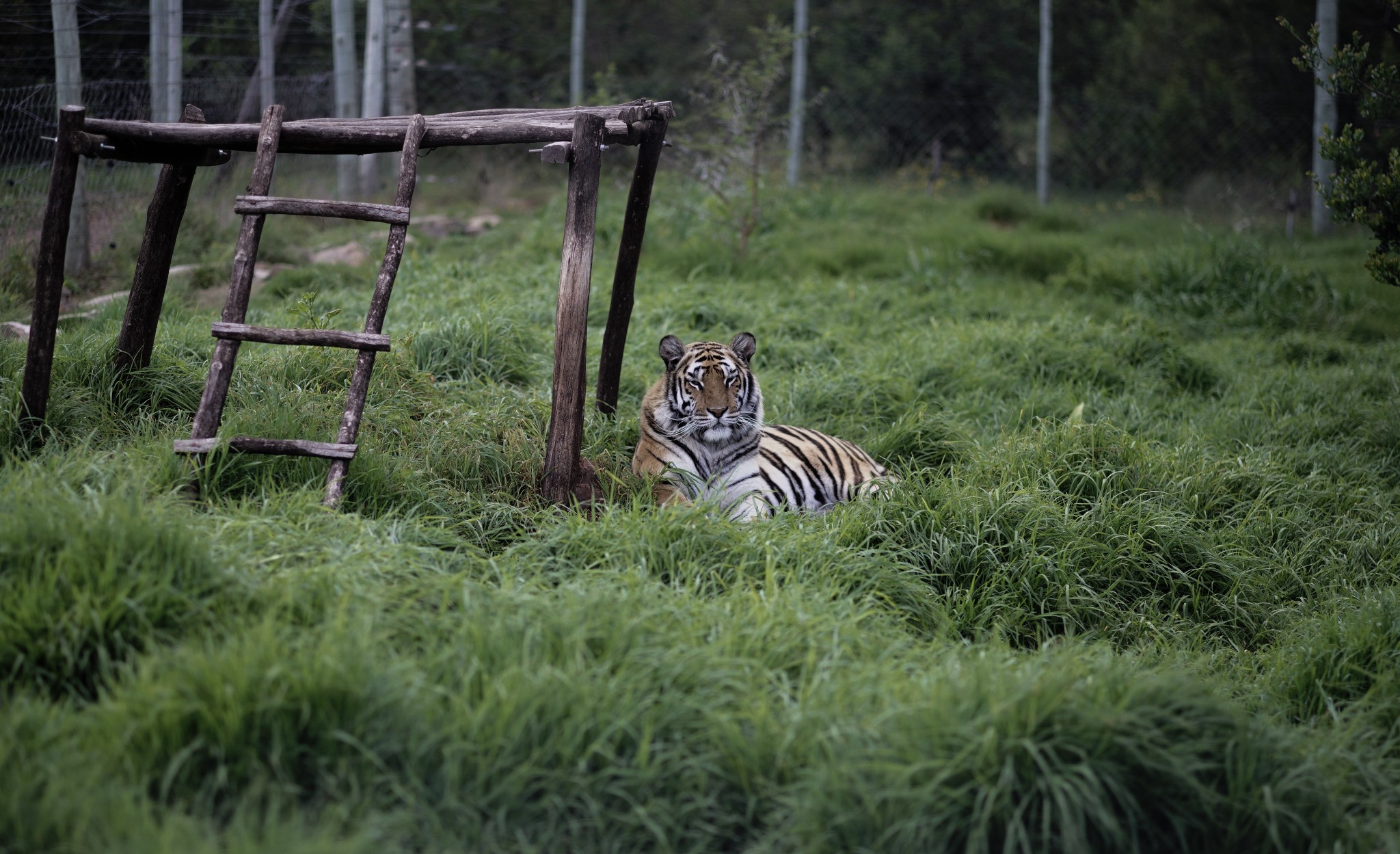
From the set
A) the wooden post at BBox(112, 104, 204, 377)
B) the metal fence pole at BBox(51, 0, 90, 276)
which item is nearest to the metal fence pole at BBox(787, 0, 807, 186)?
the metal fence pole at BBox(51, 0, 90, 276)

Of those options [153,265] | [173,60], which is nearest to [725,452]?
[153,265]

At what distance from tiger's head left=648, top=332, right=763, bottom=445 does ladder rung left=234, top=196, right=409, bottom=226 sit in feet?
4.29

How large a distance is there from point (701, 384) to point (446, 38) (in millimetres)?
10485

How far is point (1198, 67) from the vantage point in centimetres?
1321

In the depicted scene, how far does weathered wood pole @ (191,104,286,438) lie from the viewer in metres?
3.93

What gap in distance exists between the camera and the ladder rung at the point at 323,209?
414 cm

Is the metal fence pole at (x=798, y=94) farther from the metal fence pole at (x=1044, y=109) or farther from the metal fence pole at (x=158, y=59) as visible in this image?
the metal fence pole at (x=158, y=59)

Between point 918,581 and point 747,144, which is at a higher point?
point 747,144

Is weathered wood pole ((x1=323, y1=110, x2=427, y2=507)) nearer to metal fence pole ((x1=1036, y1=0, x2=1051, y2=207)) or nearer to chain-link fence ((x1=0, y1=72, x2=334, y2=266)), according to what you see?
chain-link fence ((x1=0, y1=72, x2=334, y2=266))

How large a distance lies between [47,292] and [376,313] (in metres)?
1.28

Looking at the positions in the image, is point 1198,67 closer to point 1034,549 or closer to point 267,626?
point 1034,549

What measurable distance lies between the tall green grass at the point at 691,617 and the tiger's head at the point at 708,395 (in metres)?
0.38

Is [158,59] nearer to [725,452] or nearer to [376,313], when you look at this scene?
[376,313]

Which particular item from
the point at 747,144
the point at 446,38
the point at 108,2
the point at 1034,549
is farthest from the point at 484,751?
the point at 446,38
